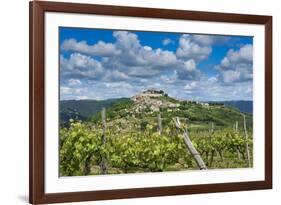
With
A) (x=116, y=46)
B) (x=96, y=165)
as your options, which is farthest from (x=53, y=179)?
(x=116, y=46)

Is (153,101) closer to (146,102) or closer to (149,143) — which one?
(146,102)

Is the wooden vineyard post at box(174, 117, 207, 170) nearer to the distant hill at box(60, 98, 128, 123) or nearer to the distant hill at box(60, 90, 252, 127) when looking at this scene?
the distant hill at box(60, 90, 252, 127)

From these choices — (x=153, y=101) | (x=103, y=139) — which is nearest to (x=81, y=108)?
(x=103, y=139)

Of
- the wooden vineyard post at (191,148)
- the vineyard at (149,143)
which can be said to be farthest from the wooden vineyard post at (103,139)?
the wooden vineyard post at (191,148)

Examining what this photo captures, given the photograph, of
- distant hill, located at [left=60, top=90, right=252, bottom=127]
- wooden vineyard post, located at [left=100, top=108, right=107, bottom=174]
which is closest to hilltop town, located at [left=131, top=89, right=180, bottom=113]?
distant hill, located at [left=60, top=90, right=252, bottom=127]

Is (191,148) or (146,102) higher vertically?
(146,102)

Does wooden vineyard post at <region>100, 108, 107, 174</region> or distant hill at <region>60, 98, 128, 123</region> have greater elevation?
distant hill at <region>60, 98, 128, 123</region>

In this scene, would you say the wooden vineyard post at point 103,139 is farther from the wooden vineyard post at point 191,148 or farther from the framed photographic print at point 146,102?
the wooden vineyard post at point 191,148
